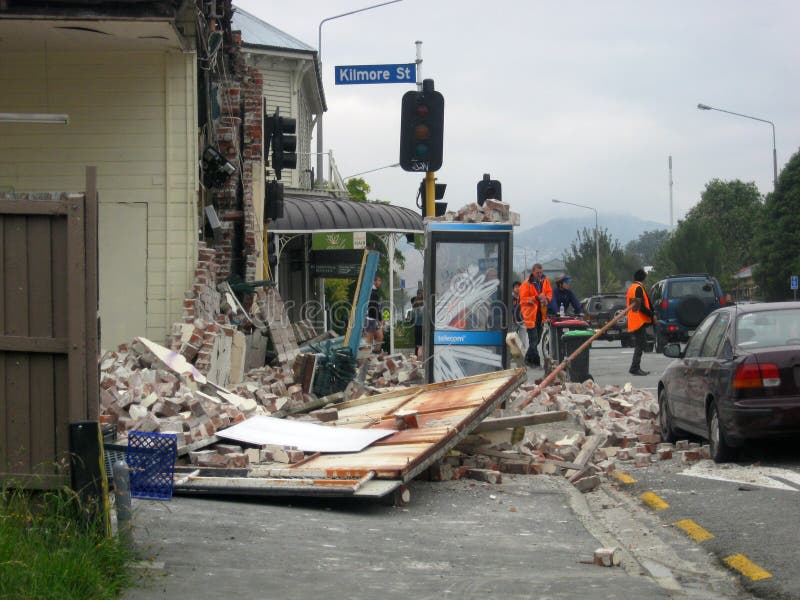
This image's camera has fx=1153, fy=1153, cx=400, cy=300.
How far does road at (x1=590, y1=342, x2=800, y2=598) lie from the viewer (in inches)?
255

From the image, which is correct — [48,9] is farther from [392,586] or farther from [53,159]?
[392,586]

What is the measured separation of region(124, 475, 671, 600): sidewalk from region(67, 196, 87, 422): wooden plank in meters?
0.93

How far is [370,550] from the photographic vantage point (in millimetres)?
6621

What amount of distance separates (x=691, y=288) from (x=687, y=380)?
20379 mm

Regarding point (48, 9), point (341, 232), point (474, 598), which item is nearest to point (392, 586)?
point (474, 598)

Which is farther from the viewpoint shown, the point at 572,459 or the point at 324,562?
the point at 572,459

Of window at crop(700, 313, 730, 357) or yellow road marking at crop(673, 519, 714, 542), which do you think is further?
window at crop(700, 313, 730, 357)

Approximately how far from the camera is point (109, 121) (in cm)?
1486

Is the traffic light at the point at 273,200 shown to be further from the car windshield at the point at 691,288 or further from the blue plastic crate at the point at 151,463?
the blue plastic crate at the point at 151,463

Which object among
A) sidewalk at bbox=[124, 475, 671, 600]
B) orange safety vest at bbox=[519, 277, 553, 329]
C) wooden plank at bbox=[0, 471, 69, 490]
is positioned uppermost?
orange safety vest at bbox=[519, 277, 553, 329]

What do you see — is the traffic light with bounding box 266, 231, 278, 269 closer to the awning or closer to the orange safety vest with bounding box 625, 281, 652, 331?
the awning

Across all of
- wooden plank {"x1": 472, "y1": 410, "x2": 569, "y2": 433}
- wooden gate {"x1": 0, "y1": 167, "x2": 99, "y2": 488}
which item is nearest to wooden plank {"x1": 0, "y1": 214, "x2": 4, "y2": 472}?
wooden gate {"x1": 0, "y1": 167, "x2": 99, "y2": 488}

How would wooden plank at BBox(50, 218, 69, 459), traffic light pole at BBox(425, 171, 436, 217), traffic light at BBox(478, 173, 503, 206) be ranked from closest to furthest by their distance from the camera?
wooden plank at BBox(50, 218, 69, 459)
traffic light pole at BBox(425, 171, 436, 217)
traffic light at BBox(478, 173, 503, 206)

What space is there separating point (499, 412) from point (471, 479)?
8.09 feet
